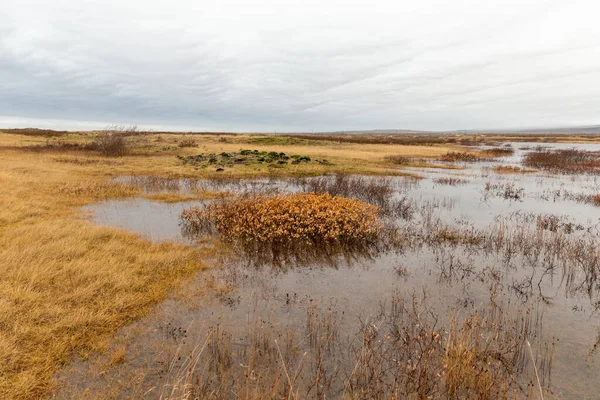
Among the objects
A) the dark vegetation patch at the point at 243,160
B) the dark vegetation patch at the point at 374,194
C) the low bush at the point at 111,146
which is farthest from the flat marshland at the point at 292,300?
the low bush at the point at 111,146

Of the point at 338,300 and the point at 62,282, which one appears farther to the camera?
the point at 338,300

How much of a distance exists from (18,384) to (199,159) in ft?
110

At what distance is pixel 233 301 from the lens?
7.65m

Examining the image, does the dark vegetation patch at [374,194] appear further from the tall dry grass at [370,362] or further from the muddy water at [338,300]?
the tall dry grass at [370,362]

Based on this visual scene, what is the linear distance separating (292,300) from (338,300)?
3.65ft

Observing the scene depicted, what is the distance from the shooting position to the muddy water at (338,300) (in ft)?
17.2

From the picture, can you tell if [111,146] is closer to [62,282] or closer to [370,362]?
[62,282]

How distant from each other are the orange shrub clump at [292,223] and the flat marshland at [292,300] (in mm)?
81

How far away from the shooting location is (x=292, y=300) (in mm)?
7816

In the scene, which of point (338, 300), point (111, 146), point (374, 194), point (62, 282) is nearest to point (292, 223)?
point (338, 300)

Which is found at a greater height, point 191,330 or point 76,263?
point 76,263

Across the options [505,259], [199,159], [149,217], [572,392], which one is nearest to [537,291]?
[505,259]

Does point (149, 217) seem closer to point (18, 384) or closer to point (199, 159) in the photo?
point (18, 384)

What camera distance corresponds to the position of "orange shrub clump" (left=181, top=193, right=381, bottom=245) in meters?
11.7
